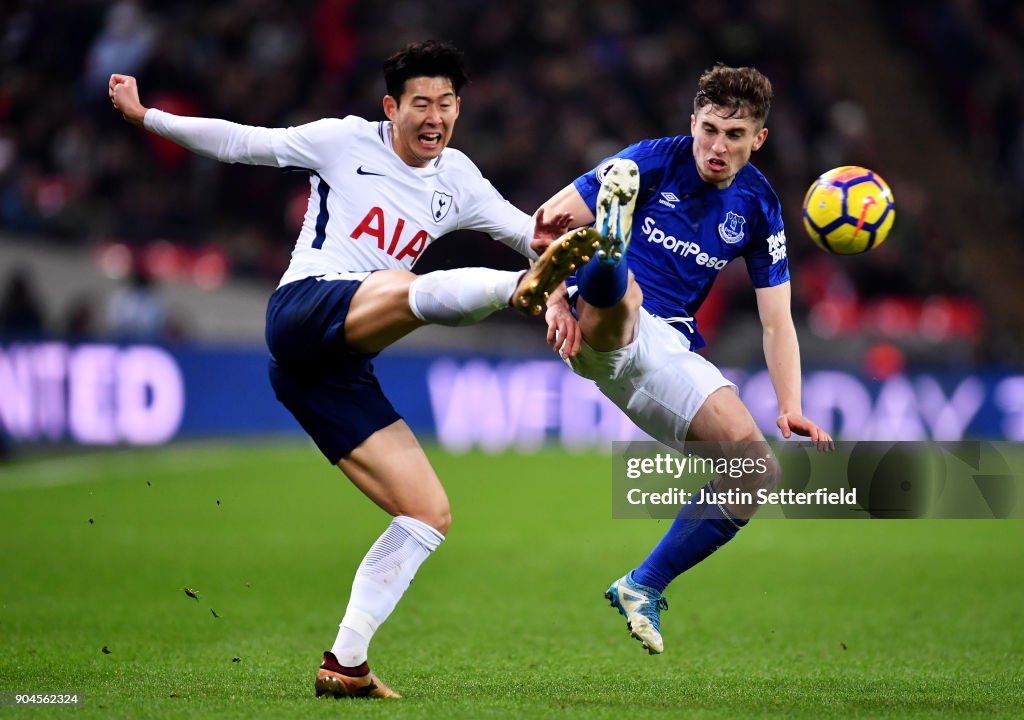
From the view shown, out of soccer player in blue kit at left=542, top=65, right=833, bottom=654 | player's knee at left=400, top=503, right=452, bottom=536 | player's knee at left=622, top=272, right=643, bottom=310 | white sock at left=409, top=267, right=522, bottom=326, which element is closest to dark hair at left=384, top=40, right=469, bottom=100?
soccer player in blue kit at left=542, top=65, right=833, bottom=654

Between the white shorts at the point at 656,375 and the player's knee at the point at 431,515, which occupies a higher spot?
the white shorts at the point at 656,375

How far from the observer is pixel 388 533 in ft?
17.0

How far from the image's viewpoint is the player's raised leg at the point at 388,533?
5.07m

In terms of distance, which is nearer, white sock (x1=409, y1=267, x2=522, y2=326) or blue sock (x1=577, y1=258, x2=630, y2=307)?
white sock (x1=409, y1=267, x2=522, y2=326)

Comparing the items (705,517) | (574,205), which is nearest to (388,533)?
(705,517)

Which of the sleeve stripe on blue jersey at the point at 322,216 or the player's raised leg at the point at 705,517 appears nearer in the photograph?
the sleeve stripe on blue jersey at the point at 322,216

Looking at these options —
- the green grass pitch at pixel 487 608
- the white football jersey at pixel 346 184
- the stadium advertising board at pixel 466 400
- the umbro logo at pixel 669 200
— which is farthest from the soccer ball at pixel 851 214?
the stadium advertising board at pixel 466 400

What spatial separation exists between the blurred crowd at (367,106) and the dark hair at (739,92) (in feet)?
A: 32.8

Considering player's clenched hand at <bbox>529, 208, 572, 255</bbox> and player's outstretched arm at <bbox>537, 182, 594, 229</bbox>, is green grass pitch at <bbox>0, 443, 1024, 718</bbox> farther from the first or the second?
player's outstretched arm at <bbox>537, 182, 594, 229</bbox>

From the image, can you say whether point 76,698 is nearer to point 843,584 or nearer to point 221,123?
point 221,123

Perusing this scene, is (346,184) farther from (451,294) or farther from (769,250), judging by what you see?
(769,250)

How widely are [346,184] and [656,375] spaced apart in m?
1.44

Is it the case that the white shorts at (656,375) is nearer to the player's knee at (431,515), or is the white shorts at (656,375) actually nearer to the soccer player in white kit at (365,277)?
the soccer player in white kit at (365,277)

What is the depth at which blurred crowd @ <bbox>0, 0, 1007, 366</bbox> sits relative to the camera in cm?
1562
